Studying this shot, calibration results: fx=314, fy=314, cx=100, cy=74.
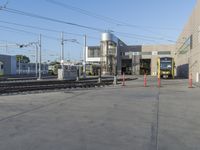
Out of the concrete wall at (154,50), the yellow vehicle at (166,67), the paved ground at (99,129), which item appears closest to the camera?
the paved ground at (99,129)

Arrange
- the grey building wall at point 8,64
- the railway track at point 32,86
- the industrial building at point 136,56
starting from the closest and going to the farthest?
1. the railway track at point 32,86
2. the grey building wall at point 8,64
3. the industrial building at point 136,56

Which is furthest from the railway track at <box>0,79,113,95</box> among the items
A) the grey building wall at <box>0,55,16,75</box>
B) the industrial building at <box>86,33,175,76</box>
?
the industrial building at <box>86,33,175,76</box>

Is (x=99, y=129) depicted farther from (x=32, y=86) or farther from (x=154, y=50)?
(x=154, y=50)

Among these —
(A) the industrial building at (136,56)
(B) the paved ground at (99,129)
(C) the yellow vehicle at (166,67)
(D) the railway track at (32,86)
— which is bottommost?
(B) the paved ground at (99,129)

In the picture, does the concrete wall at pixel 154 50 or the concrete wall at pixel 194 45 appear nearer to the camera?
the concrete wall at pixel 194 45

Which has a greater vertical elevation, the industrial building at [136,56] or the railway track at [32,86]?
the industrial building at [136,56]

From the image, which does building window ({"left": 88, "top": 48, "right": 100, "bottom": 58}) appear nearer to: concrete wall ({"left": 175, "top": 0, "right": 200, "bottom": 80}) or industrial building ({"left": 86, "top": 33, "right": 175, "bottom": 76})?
industrial building ({"left": 86, "top": 33, "right": 175, "bottom": 76})

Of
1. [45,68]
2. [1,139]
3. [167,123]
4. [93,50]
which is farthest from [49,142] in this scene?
[45,68]

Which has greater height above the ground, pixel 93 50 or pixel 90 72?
pixel 93 50

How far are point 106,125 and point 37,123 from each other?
6.64ft

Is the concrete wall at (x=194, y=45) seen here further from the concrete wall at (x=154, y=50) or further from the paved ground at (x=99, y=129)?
the concrete wall at (x=154, y=50)

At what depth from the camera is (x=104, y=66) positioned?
3297 inches

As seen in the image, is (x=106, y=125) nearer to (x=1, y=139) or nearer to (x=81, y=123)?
(x=81, y=123)

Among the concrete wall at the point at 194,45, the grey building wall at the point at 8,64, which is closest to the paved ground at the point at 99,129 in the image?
the concrete wall at the point at 194,45
